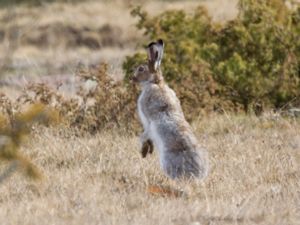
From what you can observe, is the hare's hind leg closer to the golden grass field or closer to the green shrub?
the golden grass field

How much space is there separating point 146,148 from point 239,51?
5363 millimetres

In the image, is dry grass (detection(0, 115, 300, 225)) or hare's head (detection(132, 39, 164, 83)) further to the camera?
hare's head (detection(132, 39, 164, 83))

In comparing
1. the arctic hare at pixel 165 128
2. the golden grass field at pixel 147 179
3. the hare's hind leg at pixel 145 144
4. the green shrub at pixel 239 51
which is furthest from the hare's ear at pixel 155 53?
the green shrub at pixel 239 51

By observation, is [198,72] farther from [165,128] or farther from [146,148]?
[165,128]

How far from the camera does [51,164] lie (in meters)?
9.75

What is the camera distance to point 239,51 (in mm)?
14430

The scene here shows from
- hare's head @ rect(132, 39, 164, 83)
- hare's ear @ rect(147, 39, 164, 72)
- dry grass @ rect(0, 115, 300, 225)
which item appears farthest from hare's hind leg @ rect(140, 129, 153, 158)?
hare's ear @ rect(147, 39, 164, 72)

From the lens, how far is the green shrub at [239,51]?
13.7 metres

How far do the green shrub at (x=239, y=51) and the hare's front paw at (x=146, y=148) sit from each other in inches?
149

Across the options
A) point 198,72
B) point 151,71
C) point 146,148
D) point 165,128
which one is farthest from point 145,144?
point 198,72

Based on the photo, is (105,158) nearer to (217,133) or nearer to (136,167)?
(136,167)

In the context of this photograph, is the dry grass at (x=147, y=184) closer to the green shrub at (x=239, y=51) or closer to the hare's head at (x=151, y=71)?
the hare's head at (x=151, y=71)

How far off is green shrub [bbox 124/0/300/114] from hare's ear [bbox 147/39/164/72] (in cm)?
364

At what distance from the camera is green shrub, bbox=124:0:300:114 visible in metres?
13.7
